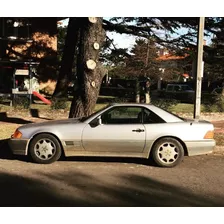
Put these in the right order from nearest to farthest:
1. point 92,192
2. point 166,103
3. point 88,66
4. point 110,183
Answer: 1. point 92,192
2. point 110,183
3. point 88,66
4. point 166,103

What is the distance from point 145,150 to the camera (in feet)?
22.4

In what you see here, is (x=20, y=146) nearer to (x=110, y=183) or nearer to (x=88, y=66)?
(x=110, y=183)

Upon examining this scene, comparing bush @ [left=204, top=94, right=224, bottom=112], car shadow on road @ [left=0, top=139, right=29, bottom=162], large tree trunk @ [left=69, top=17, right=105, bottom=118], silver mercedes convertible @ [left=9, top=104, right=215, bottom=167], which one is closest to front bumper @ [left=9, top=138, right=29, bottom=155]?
silver mercedes convertible @ [left=9, top=104, right=215, bottom=167]

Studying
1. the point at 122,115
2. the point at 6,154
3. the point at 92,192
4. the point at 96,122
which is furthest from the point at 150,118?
the point at 6,154

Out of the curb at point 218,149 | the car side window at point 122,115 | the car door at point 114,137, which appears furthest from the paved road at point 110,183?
the car side window at point 122,115

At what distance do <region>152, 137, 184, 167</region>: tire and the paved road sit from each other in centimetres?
17

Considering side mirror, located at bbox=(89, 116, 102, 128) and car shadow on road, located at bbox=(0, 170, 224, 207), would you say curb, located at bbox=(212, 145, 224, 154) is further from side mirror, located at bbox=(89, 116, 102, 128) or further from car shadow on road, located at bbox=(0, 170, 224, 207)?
side mirror, located at bbox=(89, 116, 102, 128)

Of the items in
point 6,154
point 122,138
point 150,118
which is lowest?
point 6,154

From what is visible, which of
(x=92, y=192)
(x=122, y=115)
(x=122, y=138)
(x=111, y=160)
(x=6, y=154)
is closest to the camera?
(x=92, y=192)

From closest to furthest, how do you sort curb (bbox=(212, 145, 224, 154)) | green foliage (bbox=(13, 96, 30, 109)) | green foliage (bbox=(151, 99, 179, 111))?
curb (bbox=(212, 145, 224, 154))
green foliage (bbox=(13, 96, 30, 109))
green foliage (bbox=(151, 99, 179, 111))

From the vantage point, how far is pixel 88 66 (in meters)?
10.1

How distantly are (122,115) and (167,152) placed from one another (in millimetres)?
1207

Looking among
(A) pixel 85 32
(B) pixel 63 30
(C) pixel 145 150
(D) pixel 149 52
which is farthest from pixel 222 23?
(B) pixel 63 30

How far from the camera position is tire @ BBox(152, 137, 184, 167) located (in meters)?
6.80
